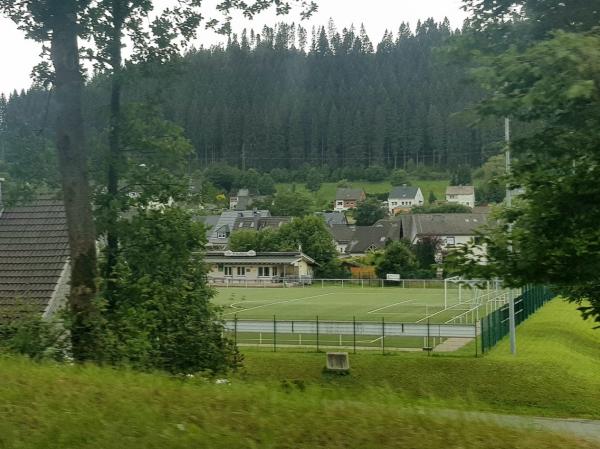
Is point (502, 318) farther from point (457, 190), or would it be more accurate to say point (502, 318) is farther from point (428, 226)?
point (457, 190)

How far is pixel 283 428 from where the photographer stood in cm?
512

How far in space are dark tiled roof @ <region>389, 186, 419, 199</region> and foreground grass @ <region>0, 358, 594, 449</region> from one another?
7655cm

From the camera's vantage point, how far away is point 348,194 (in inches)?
3467

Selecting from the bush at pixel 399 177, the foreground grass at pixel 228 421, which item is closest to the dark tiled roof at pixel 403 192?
the bush at pixel 399 177

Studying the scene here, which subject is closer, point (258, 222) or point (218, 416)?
point (218, 416)

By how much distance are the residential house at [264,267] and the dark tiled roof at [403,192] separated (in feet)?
75.0

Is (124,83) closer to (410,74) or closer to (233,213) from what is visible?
(233,213)

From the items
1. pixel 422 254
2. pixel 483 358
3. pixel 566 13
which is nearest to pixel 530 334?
pixel 483 358

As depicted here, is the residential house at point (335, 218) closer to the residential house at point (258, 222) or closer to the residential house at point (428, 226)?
the residential house at point (258, 222)

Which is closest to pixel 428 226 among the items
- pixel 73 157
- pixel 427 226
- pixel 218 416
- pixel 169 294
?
pixel 427 226

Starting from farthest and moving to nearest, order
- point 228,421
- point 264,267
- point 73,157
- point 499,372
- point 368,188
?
point 368,188
point 264,267
point 499,372
point 73,157
point 228,421

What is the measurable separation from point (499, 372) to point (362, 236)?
45926 mm

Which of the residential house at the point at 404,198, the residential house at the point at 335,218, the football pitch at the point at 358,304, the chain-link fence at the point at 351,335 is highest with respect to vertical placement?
the residential house at the point at 404,198

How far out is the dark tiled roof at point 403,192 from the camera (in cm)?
8238
